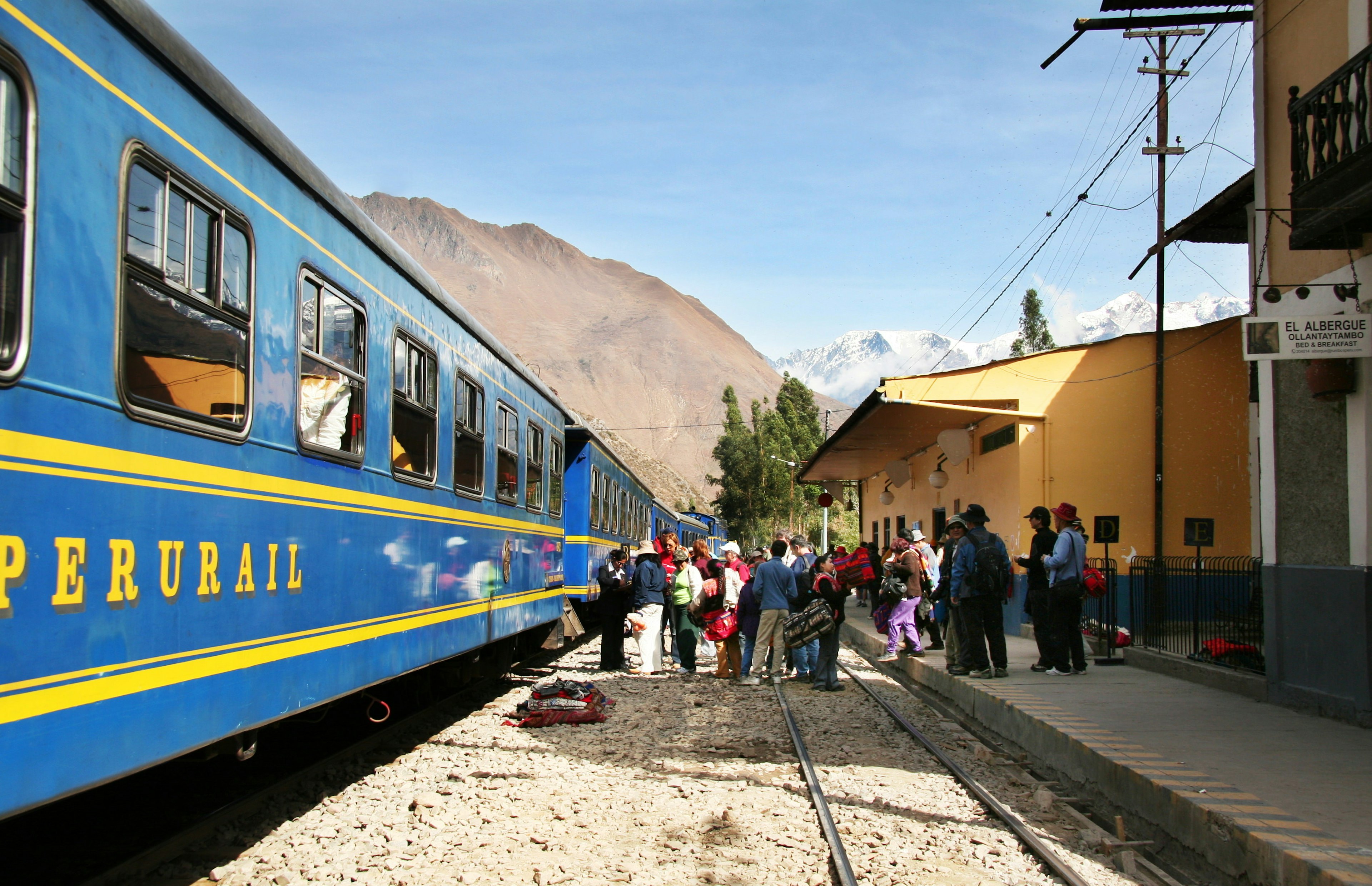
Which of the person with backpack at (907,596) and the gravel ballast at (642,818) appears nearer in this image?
the gravel ballast at (642,818)

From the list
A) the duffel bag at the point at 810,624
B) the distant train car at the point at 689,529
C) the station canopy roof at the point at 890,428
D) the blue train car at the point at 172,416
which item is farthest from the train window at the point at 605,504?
the distant train car at the point at 689,529

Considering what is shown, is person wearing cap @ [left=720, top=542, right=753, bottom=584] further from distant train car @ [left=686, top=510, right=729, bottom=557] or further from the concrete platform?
distant train car @ [left=686, top=510, right=729, bottom=557]

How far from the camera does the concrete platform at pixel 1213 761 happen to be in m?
5.33

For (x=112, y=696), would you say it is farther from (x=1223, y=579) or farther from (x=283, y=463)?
(x=1223, y=579)

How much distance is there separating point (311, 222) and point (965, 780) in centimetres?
537

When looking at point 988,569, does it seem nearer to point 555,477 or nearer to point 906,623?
point 906,623

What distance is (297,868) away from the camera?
5426 millimetres

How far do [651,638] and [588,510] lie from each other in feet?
9.63

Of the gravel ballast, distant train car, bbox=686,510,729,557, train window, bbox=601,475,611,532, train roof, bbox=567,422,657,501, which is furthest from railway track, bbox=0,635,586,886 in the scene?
distant train car, bbox=686,510,729,557

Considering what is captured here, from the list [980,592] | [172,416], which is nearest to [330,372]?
[172,416]

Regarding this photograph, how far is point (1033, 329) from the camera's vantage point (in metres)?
82.2

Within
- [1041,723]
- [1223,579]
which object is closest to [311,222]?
[1041,723]

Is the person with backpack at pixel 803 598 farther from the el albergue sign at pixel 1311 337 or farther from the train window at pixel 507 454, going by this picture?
the el albergue sign at pixel 1311 337

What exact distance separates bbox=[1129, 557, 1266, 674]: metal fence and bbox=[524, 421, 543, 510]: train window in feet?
23.1
